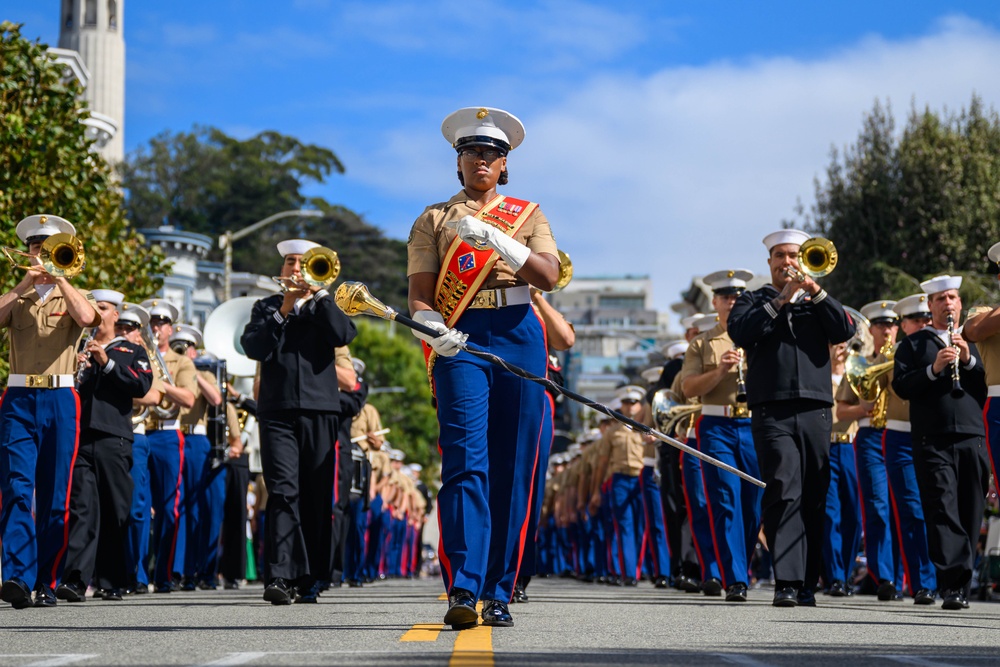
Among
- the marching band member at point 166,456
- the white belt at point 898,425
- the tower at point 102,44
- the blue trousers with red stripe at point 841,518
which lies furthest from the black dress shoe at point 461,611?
the tower at point 102,44

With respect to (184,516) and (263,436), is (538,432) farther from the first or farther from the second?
(184,516)

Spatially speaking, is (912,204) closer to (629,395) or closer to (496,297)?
(629,395)

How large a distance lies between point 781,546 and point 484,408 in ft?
12.4

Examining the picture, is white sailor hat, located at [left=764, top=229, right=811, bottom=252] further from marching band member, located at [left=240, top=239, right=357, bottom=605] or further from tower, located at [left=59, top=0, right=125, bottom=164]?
tower, located at [left=59, top=0, right=125, bottom=164]

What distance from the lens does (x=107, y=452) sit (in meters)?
13.2

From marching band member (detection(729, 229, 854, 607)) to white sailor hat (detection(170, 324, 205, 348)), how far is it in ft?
25.1

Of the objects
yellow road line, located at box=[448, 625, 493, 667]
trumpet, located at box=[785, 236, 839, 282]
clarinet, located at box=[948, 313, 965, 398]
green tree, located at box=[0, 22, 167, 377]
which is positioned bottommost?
yellow road line, located at box=[448, 625, 493, 667]

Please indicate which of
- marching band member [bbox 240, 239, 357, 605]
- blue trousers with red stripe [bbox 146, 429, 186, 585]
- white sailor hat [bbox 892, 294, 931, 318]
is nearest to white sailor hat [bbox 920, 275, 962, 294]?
white sailor hat [bbox 892, 294, 931, 318]

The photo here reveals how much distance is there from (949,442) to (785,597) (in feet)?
5.74

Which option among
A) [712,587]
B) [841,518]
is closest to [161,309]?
[712,587]

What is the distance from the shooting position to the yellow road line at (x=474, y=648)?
6.41m

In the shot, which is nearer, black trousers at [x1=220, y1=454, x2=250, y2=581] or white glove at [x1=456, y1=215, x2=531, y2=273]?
white glove at [x1=456, y1=215, x2=531, y2=273]

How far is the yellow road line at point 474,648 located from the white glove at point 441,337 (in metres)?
1.33

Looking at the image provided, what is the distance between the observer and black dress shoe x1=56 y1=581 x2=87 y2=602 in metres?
12.0
